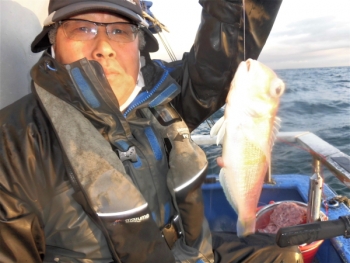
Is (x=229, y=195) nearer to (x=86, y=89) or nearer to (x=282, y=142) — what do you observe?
(x=86, y=89)

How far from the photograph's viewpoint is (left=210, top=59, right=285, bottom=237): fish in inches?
68.0

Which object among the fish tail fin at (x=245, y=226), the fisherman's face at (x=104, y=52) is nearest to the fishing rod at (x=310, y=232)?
the fish tail fin at (x=245, y=226)

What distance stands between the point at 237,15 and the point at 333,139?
6.71 meters

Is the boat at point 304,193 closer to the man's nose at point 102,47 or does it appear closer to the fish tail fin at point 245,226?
the fish tail fin at point 245,226

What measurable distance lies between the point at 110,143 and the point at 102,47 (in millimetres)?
568

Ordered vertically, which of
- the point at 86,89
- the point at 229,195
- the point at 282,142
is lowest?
the point at 282,142

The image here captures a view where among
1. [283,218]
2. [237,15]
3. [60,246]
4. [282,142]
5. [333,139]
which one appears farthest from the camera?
[333,139]

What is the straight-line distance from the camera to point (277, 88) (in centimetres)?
170

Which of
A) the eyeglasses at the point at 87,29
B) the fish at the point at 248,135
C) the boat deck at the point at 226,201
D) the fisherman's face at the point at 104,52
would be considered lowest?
the boat deck at the point at 226,201

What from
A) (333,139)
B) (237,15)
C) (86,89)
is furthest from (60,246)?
(333,139)

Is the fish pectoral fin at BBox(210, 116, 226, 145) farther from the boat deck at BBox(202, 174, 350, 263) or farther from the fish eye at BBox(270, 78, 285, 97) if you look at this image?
the boat deck at BBox(202, 174, 350, 263)

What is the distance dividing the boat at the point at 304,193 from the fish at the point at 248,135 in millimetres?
876

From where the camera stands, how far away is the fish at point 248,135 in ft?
5.67

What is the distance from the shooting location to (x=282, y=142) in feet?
11.4
